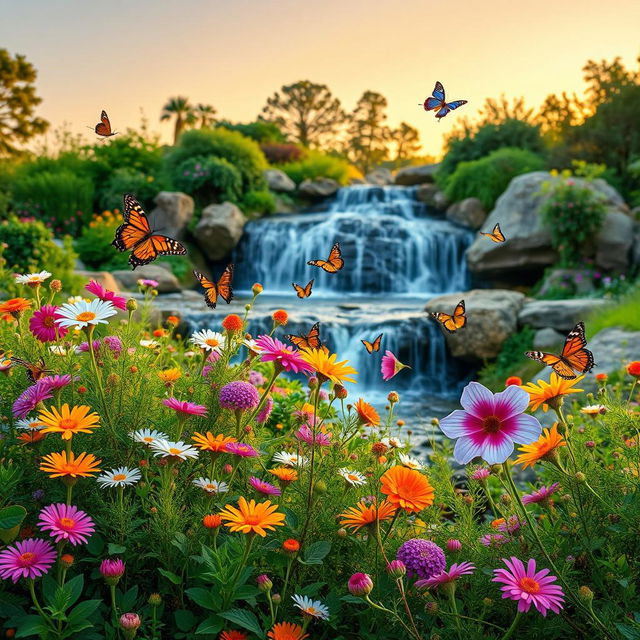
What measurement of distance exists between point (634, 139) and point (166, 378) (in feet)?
51.7

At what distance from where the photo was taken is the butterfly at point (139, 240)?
167cm

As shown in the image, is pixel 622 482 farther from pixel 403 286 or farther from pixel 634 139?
pixel 634 139

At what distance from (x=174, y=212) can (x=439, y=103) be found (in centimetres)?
1362

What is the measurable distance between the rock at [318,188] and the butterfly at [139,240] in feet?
54.5

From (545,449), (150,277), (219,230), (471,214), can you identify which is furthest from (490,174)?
(545,449)

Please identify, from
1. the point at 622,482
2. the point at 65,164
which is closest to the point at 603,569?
the point at 622,482

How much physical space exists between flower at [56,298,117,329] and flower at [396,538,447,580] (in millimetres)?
772

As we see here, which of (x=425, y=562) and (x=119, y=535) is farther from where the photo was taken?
(x=119, y=535)

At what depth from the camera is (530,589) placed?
0.97 metres

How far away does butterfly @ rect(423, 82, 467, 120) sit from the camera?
159cm

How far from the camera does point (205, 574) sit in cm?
108

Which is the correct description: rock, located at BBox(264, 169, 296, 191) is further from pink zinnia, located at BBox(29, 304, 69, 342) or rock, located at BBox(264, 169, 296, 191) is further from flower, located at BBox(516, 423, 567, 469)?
flower, located at BBox(516, 423, 567, 469)

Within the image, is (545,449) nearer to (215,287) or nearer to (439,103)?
(439,103)

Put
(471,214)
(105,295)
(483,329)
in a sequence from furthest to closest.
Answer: (471,214) < (483,329) < (105,295)
